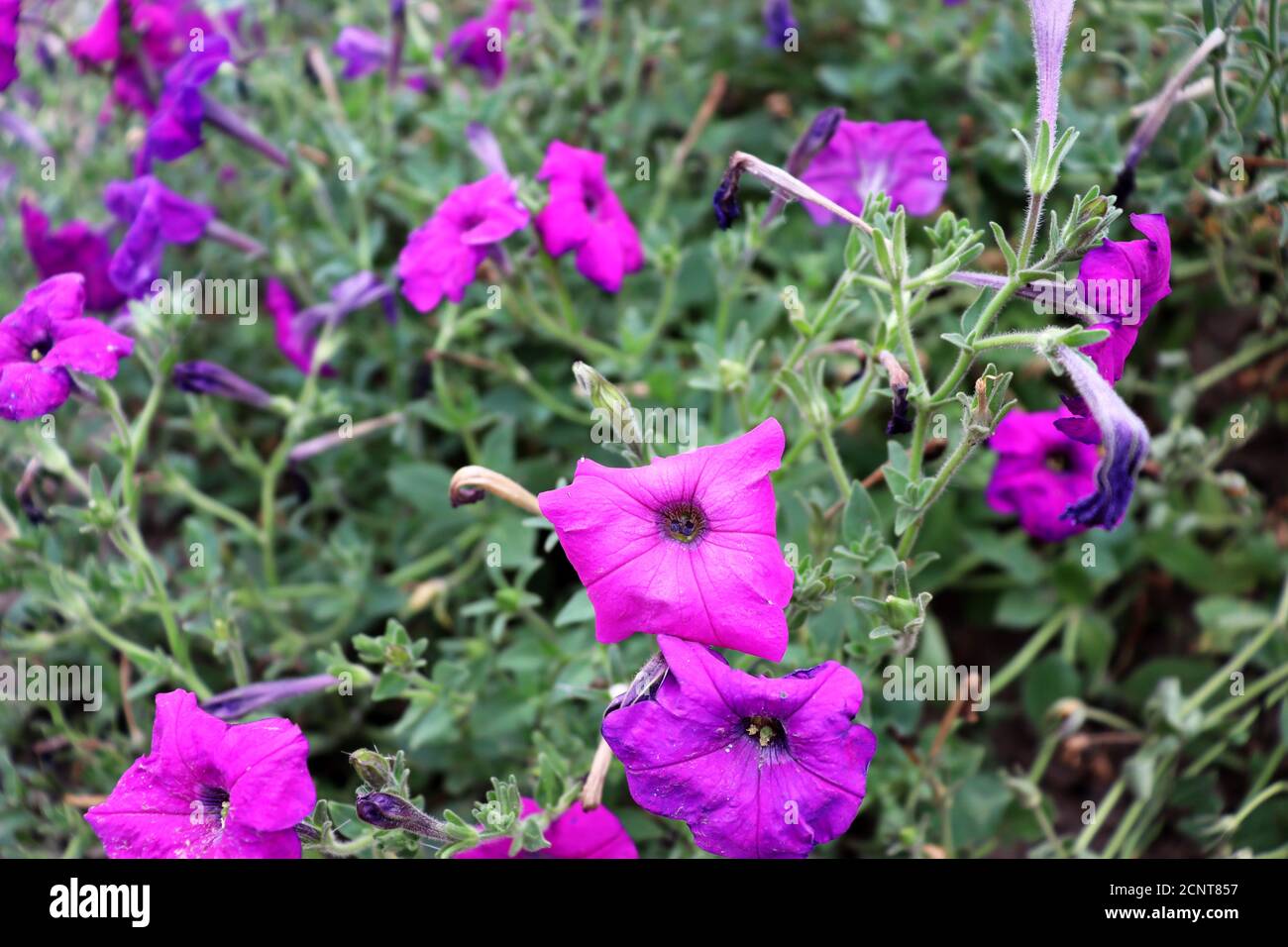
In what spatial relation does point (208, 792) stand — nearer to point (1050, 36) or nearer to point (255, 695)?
point (255, 695)

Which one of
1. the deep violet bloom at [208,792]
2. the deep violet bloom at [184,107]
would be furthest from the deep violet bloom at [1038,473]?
the deep violet bloom at [184,107]

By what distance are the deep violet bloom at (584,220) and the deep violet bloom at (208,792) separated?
86 centimetres

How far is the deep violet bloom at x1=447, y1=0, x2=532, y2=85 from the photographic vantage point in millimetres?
2195

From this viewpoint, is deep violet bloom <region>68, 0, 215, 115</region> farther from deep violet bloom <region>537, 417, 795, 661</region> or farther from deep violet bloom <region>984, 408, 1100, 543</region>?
deep violet bloom <region>984, 408, 1100, 543</region>

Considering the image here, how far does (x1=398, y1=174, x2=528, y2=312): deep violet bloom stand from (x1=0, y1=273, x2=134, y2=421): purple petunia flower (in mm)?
430

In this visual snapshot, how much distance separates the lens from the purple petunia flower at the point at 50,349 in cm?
143

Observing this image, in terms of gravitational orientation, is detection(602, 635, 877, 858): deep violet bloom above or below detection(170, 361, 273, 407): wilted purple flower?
below

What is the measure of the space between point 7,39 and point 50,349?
0.52m

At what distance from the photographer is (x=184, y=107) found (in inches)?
72.6

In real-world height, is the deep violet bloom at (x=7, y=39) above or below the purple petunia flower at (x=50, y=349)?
above

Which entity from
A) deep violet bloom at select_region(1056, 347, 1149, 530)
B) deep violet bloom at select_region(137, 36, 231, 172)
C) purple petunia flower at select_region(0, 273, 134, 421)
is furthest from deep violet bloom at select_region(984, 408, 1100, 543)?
deep violet bloom at select_region(137, 36, 231, 172)

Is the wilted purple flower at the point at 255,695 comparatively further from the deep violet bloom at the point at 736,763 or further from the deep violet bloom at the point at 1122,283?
the deep violet bloom at the point at 1122,283

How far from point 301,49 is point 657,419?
1372 millimetres

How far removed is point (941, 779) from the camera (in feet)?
5.77
